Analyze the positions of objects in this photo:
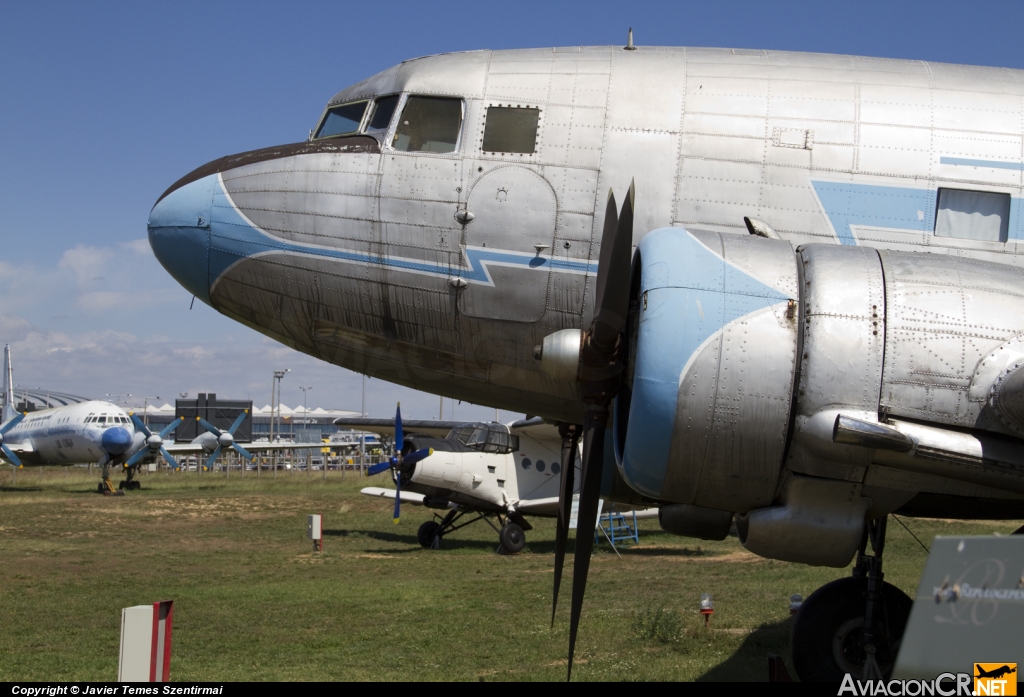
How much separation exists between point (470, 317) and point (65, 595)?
11887mm

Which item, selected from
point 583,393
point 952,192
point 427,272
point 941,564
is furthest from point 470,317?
point 941,564

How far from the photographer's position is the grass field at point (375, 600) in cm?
985

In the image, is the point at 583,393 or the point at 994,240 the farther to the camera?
the point at 994,240

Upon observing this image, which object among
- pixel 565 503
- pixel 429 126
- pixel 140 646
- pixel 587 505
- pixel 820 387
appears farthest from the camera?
pixel 429 126

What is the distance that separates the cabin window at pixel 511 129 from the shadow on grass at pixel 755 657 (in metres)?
5.02

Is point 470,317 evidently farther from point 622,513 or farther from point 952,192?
point 622,513

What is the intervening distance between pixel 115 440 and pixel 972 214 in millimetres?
39486

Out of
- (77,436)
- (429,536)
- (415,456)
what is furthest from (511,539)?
(77,436)

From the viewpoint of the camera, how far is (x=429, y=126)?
6.97 meters

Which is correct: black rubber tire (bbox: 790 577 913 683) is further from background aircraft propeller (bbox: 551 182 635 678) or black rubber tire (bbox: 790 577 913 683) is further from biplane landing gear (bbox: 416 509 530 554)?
biplane landing gear (bbox: 416 509 530 554)

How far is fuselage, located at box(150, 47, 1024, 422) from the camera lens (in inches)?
246

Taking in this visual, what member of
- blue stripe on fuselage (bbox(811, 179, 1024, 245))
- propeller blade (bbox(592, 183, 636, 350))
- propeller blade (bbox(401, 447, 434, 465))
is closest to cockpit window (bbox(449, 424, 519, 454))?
propeller blade (bbox(401, 447, 434, 465))

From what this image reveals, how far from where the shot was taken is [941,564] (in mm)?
2885

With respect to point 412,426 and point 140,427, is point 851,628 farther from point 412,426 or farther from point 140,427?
point 140,427
